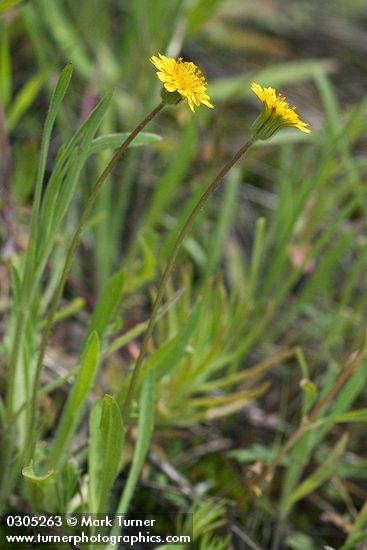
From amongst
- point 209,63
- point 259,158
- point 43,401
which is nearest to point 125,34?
point 209,63

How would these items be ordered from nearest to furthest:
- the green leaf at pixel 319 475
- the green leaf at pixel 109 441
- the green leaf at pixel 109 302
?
the green leaf at pixel 109 441
the green leaf at pixel 109 302
the green leaf at pixel 319 475

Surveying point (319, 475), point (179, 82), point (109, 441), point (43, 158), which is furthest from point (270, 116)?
point (319, 475)

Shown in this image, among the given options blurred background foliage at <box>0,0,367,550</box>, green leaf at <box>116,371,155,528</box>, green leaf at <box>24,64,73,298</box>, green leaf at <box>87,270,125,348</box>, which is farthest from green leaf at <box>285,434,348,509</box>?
green leaf at <box>24,64,73,298</box>

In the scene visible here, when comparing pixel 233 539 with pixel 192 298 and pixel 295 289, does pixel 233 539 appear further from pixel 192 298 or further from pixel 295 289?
pixel 295 289

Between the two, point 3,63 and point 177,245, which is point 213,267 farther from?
point 177,245

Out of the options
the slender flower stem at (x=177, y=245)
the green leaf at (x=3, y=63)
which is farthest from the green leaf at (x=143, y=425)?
the green leaf at (x=3, y=63)

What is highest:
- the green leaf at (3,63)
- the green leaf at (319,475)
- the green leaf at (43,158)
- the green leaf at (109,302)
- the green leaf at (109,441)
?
the green leaf at (3,63)

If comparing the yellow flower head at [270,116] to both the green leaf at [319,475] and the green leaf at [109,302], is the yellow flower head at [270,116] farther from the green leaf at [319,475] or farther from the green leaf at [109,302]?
the green leaf at [319,475]
